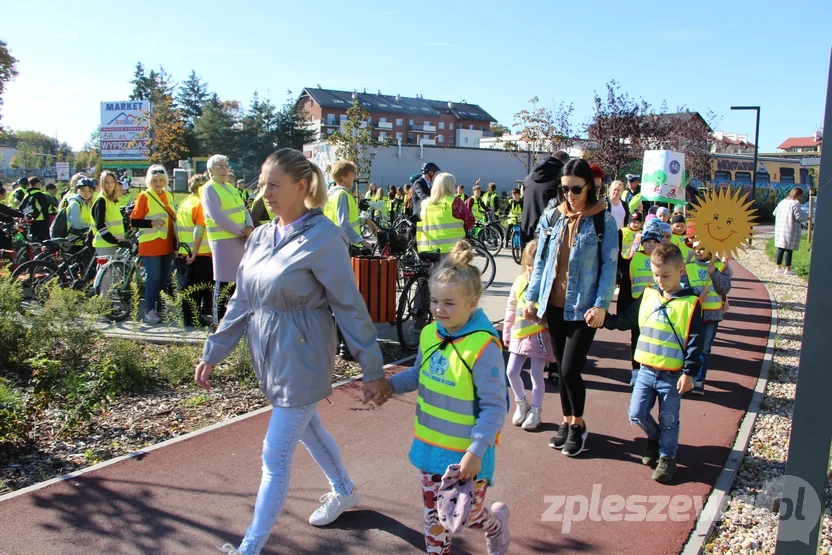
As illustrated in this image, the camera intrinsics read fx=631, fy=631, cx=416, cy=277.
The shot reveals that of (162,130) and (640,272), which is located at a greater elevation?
(162,130)

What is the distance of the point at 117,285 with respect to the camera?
8234mm

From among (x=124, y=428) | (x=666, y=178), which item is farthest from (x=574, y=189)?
(x=666, y=178)

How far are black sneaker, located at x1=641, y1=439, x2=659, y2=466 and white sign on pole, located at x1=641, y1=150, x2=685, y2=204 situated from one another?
29.0ft

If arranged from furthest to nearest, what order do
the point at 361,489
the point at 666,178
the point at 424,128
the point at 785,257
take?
1. the point at 424,128
2. the point at 785,257
3. the point at 666,178
4. the point at 361,489

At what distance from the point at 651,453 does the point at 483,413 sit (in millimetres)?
2267

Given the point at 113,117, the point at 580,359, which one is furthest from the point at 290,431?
the point at 113,117

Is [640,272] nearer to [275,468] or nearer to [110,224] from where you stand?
[275,468]

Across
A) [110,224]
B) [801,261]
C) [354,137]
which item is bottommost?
[801,261]

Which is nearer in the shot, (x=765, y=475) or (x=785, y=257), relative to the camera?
(x=765, y=475)

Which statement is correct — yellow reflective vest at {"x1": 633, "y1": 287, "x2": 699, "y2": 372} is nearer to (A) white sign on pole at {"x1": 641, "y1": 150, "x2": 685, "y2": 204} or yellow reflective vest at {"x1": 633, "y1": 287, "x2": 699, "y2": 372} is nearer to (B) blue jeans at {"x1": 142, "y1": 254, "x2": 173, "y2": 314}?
(B) blue jeans at {"x1": 142, "y1": 254, "x2": 173, "y2": 314}

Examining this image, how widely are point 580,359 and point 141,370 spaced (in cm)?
397

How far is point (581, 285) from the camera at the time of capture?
4086 millimetres

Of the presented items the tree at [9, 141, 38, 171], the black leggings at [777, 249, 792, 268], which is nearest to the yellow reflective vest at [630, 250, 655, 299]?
the black leggings at [777, 249, 792, 268]

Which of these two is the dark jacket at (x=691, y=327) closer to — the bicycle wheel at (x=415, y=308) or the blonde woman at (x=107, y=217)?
the bicycle wheel at (x=415, y=308)
